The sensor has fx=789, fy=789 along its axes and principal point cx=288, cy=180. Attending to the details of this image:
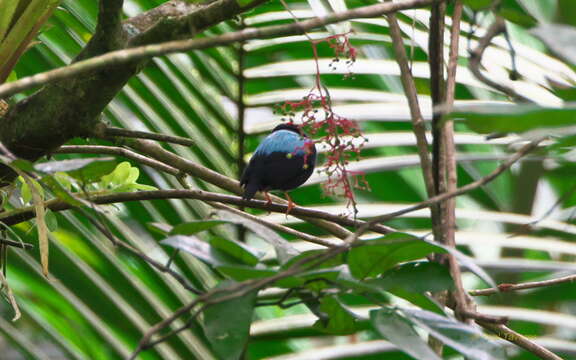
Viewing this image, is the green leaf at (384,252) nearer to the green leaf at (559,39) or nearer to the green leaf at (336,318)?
the green leaf at (336,318)

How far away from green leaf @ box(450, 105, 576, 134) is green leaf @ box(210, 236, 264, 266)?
328mm

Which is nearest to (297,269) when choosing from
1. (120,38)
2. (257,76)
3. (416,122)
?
(416,122)

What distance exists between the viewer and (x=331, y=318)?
0.87m

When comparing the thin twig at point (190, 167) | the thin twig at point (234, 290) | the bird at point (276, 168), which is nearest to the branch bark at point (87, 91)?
the thin twig at point (190, 167)

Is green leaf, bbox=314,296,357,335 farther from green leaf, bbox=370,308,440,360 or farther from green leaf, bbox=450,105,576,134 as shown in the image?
green leaf, bbox=450,105,576,134

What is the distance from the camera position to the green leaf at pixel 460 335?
29.3 inches

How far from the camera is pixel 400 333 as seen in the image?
0.75 m

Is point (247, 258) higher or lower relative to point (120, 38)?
lower

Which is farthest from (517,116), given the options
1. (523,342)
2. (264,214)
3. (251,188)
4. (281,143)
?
(264,214)

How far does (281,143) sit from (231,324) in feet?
4.76

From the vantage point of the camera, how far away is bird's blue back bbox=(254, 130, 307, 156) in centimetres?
214

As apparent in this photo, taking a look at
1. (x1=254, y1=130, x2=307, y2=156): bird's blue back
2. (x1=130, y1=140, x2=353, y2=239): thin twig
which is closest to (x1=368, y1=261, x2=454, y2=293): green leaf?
(x1=130, y1=140, x2=353, y2=239): thin twig

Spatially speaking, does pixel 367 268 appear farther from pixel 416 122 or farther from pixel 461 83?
pixel 461 83

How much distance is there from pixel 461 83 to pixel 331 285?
1916 millimetres
